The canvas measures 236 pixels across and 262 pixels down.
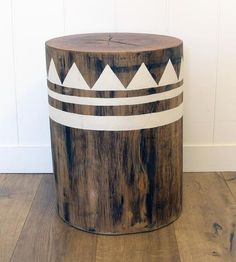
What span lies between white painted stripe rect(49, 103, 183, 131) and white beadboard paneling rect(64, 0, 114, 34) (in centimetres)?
42

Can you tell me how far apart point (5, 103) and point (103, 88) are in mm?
589

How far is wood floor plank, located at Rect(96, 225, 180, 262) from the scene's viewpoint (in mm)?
1232

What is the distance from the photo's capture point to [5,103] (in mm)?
1687

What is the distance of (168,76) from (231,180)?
1.90 feet

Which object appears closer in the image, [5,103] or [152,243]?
[152,243]

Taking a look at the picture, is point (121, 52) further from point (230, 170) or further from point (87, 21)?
point (230, 170)

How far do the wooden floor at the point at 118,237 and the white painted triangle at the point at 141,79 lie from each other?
0.41 m

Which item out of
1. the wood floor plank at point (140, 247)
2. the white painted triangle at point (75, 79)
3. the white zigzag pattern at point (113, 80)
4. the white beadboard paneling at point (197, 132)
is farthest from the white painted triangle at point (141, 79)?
the white beadboard paneling at point (197, 132)

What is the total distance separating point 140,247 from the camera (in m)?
1.28

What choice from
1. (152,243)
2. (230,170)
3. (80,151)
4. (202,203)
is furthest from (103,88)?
(230,170)

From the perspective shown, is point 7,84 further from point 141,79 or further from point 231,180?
point 231,180

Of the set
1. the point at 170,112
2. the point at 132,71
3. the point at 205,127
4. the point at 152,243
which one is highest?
the point at 132,71

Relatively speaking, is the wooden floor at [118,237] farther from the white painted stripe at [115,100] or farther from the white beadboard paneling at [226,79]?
the white painted stripe at [115,100]

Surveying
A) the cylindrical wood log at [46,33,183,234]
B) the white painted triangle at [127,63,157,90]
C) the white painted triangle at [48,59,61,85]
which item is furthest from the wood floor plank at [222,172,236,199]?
the white painted triangle at [48,59,61,85]
